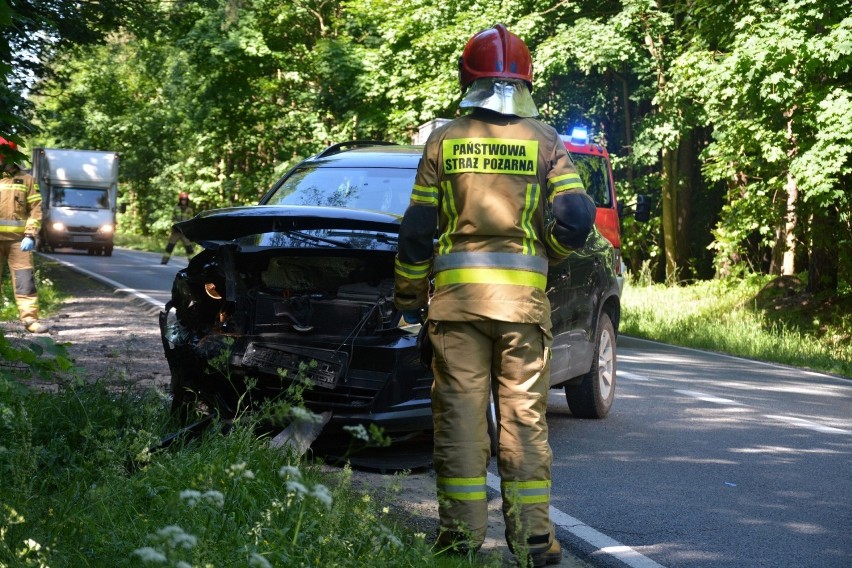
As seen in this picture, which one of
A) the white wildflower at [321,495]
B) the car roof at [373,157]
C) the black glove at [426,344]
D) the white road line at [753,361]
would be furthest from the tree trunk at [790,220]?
the white wildflower at [321,495]

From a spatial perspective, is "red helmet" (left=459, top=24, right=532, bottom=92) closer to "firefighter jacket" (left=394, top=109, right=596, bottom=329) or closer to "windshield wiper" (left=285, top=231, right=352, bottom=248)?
"firefighter jacket" (left=394, top=109, right=596, bottom=329)

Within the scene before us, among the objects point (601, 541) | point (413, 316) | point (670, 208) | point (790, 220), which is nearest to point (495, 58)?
point (413, 316)

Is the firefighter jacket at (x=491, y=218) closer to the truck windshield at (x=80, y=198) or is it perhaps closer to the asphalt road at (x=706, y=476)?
the asphalt road at (x=706, y=476)

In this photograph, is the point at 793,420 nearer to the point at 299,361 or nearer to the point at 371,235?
the point at 371,235

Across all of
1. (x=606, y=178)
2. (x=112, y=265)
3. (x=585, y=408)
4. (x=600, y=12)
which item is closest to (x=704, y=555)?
(x=585, y=408)

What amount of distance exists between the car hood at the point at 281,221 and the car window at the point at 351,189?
2.82 ft

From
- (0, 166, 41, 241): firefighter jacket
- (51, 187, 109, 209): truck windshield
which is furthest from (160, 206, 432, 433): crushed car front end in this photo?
(51, 187, 109, 209): truck windshield

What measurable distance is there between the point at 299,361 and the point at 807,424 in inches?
172

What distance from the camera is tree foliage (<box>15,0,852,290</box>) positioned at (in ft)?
55.1

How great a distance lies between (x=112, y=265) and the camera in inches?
1177

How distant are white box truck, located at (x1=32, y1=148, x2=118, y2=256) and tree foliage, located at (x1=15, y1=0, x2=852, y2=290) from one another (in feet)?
11.4

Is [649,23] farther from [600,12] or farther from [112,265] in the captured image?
[112,265]

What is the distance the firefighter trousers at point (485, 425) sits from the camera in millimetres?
4512

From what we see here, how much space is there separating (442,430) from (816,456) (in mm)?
3723
